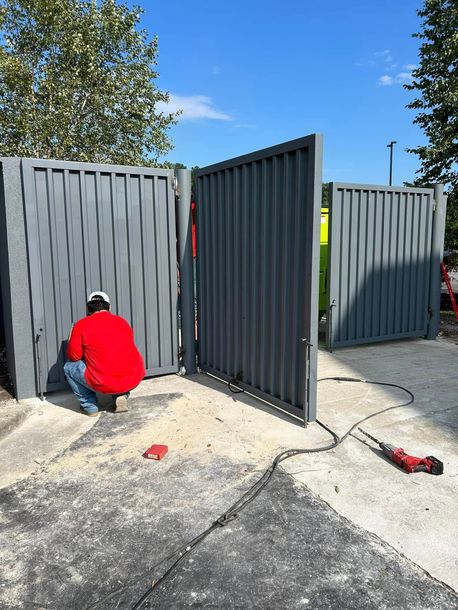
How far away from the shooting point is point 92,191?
4.50 m

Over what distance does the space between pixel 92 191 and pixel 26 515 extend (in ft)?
10.2

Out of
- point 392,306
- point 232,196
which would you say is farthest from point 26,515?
point 392,306

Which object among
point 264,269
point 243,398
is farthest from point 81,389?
point 264,269

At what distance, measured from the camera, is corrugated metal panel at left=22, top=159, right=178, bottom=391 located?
4.32 metres

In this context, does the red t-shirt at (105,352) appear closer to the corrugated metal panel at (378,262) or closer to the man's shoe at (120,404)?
the man's shoe at (120,404)

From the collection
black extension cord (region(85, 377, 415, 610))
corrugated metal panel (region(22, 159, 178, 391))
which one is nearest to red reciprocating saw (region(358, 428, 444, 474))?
black extension cord (region(85, 377, 415, 610))

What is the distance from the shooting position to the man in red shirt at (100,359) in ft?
12.8

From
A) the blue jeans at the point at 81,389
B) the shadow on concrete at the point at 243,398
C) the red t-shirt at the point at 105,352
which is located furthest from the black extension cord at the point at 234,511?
the blue jeans at the point at 81,389

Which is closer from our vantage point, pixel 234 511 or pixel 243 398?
pixel 234 511

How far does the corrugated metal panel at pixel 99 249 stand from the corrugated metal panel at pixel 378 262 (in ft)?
8.84

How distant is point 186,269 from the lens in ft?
16.9

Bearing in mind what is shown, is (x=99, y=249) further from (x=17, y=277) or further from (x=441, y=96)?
(x=441, y=96)

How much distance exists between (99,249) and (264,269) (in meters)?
1.81

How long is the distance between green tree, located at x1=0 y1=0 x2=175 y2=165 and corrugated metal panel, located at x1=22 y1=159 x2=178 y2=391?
19.5 ft
